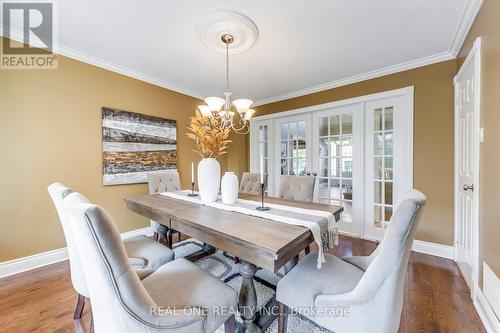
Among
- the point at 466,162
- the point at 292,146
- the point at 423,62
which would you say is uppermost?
the point at 423,62

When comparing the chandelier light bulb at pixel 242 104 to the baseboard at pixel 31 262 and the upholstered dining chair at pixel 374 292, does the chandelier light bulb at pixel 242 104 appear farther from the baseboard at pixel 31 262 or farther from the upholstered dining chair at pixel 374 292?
the baseboard at pixel 31 262

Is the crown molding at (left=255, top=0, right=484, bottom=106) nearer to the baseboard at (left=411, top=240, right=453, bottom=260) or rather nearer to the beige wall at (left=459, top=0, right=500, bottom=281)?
the beige wall at (left=459, top=0, right=500, bottom=281)

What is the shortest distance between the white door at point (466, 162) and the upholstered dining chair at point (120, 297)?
2215mm

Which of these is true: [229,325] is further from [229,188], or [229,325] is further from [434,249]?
[434,249]

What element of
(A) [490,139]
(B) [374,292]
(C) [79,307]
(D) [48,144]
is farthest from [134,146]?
(A) [490,139]

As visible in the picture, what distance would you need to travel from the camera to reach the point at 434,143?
247 centimetres

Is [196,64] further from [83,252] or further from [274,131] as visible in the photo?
[83,252]

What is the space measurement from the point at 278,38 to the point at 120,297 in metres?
2.39

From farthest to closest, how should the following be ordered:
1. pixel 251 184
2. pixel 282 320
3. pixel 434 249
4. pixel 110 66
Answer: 1. pixel 251 184
2. pixel 110 66
3. pixel 434 249
4. pixel 282 320

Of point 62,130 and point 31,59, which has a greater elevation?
point 31,59

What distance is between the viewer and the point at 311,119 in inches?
139

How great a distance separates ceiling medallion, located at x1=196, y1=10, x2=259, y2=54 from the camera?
1.76 m

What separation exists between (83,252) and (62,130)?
229 centimetres

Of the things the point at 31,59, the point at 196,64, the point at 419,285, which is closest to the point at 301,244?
the point at 419,285
